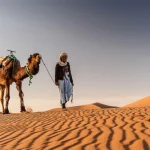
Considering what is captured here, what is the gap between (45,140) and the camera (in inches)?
227

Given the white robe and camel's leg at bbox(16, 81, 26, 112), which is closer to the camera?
the white robe

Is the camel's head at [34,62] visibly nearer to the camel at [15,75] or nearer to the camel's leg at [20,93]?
the camel at [15,75]

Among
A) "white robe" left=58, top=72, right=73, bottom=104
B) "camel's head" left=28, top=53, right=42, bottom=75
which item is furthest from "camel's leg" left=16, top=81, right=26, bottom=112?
"white robe" left=58, top=72, right=73, bottom=104

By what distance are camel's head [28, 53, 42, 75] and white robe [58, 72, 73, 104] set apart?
1243 millimetres

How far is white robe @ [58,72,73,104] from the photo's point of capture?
14828 millimetres

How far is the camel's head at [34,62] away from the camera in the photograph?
14914mm

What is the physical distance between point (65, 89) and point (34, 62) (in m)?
1.73

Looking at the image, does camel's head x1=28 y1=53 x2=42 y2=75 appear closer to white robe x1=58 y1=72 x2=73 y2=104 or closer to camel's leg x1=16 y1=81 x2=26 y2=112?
camel's leg x1=16 y1=81 x2=26 y2=112

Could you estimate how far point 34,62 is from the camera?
15.2 meters

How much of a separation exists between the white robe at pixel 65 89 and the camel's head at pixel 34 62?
4.08 feet

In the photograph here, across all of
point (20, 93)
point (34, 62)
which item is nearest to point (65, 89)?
point (34, 62)

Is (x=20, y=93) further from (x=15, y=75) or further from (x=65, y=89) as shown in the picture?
(x=65, y=89)

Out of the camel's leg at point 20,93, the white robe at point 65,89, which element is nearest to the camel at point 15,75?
the camel's leg at point 20,93

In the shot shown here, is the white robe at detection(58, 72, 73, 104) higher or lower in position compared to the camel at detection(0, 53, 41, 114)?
lower
